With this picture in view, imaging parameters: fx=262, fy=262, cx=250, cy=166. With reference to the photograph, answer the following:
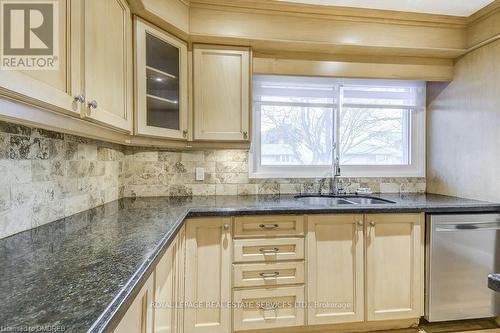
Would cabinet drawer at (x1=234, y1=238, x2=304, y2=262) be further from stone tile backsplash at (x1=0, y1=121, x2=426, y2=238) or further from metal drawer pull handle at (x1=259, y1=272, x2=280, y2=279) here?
stone tile backsplash at (x1=0, y1=121, x2=426, y2=238)

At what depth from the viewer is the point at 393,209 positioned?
5.81ft

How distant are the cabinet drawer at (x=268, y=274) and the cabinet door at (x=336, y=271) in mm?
89

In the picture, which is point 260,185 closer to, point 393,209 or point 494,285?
point 393,209

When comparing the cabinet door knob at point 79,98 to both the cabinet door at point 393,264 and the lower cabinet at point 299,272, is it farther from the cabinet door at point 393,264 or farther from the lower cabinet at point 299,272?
the cabinet door at point 393,264

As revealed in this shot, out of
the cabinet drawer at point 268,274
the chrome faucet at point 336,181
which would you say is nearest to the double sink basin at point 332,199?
the chrome faucet at point 336,181

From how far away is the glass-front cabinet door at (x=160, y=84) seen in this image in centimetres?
162

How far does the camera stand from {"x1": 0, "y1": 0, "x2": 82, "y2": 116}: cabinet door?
Result: 688mm

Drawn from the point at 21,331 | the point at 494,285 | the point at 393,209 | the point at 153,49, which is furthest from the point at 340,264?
the point at 153,49

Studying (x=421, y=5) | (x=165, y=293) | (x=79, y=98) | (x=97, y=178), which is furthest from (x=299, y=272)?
(x=421, y=5)

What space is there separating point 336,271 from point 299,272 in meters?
0.26

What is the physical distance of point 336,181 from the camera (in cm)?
236

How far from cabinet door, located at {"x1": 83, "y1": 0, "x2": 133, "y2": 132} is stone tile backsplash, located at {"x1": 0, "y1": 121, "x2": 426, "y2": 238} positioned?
1.04ft

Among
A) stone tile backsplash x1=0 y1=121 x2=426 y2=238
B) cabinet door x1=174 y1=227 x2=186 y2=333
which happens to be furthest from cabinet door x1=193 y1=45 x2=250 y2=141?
cabinet door x1=174 y1=227 x2=186 y2=333

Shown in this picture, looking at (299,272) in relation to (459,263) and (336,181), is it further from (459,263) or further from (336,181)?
(459,263)
